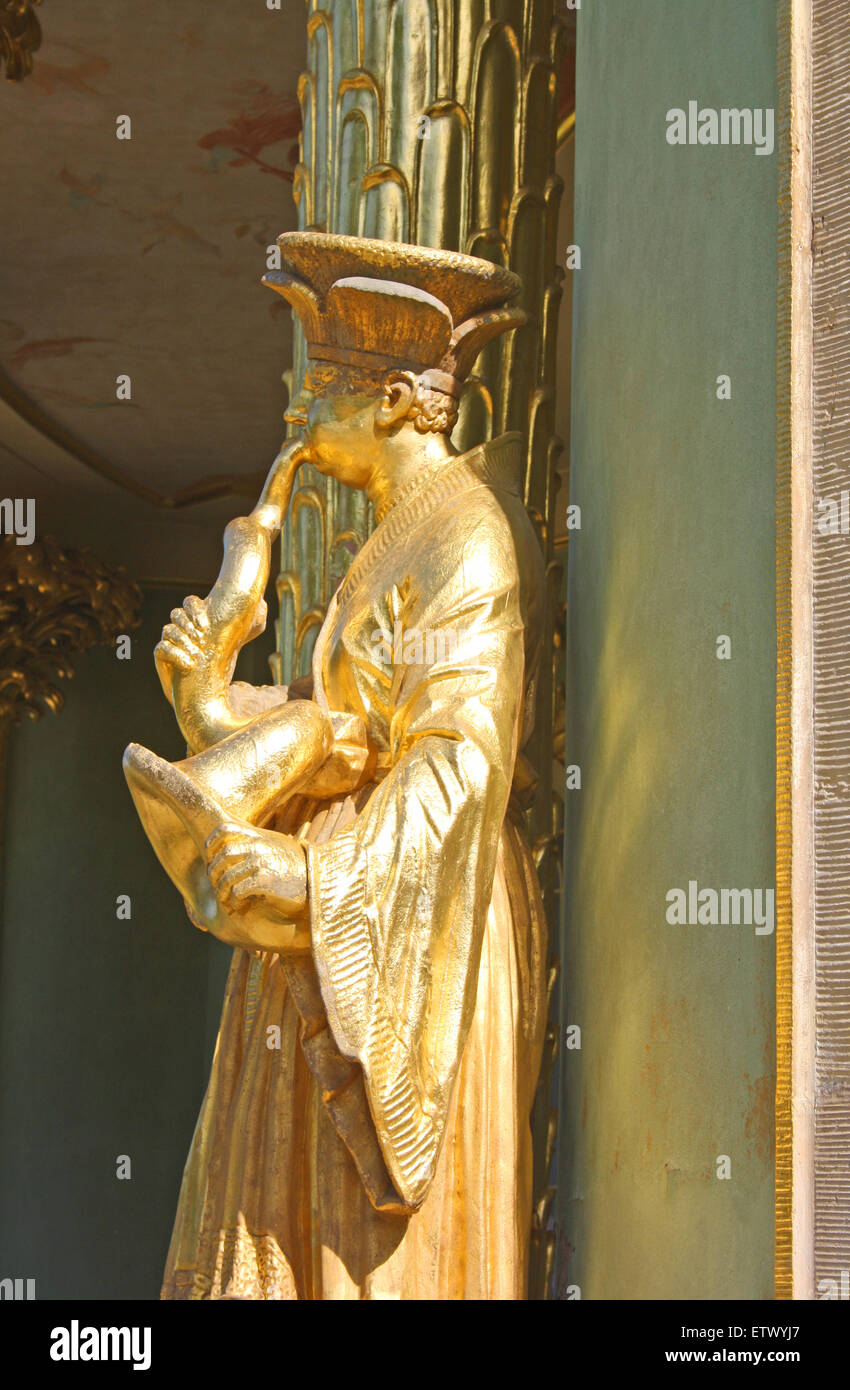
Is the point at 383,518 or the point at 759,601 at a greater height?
the point at 383,518

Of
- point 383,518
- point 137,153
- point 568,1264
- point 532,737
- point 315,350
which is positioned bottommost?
point 568,1264

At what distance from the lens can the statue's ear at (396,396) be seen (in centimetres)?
302

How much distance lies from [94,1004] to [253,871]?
819cm

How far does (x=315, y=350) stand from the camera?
3.04 meters

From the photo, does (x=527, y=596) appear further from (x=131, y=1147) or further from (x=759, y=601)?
(x=131, y=1147)

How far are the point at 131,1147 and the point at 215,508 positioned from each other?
337 cm

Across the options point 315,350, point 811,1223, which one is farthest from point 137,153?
point 811,1223

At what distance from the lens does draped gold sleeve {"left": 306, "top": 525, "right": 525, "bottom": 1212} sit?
99.2 inches

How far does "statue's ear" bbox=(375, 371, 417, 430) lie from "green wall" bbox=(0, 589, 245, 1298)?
24.4ft

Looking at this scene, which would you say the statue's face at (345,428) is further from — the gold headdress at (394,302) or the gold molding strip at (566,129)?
the gold molding strip at (566,129)

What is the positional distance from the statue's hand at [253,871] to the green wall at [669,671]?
0.52 metres

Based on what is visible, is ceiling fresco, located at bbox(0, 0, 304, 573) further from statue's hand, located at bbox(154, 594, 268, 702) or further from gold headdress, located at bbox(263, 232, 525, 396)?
statue's hand, located at bbox(154, 594, 268, 702)

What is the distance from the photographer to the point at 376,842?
8.51 ft

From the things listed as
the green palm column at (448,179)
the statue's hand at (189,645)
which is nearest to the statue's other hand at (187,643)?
the statue's hand at (189,645)
